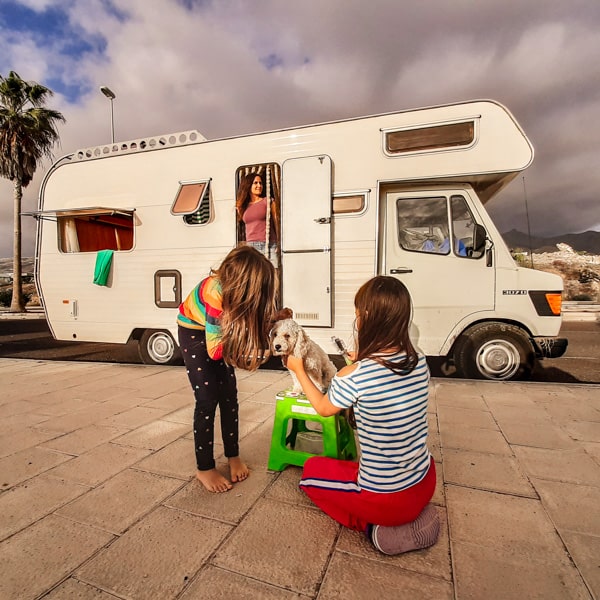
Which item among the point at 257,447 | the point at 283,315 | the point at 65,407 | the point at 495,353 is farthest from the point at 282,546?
the point at 495,353

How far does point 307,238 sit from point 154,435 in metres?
3.06

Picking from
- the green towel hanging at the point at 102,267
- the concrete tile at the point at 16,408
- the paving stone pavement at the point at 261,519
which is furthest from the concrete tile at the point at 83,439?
the green towel hanging at the point at 102,267

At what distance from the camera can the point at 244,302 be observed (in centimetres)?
212

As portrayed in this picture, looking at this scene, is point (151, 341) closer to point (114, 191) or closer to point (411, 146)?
point (114, 191)

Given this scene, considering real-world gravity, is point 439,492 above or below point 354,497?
below

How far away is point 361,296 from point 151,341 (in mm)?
5138

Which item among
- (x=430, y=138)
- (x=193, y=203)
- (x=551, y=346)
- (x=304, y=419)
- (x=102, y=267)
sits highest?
(x=430, y=138)

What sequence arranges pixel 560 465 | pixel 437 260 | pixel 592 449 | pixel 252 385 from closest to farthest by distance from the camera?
pixel 560 465 < pixel 592 449 < pixel 437 260 < pixel 252 385

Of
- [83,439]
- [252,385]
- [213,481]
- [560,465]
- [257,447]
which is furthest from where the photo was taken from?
[252,385]

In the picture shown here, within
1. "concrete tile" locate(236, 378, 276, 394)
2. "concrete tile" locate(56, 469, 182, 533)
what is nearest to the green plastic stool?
"concrete tile" locate(56, 469, 182, 533)

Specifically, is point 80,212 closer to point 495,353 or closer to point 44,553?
point 44,553

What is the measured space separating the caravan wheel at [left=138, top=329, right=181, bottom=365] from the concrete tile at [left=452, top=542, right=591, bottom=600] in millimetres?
5108

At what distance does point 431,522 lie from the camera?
5.92ft

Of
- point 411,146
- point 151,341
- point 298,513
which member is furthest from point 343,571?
point 151,341
